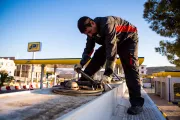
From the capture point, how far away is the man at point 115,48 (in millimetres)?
1875

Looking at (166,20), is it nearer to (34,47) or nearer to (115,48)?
(115,48)

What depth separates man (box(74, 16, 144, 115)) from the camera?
1875 mm

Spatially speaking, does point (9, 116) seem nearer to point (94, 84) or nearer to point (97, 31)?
point (94, 84)

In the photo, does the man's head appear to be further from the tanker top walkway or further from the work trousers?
the tanker top walkway

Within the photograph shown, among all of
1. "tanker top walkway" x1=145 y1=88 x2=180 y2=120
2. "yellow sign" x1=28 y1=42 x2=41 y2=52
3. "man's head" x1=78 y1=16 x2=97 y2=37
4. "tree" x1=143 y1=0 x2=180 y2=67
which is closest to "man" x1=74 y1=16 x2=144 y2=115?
"man's head" x1=78 y1=16 x2=97 y2=37

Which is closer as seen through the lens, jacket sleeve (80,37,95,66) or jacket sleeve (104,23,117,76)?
jacket sleeve (104,23,117,76)

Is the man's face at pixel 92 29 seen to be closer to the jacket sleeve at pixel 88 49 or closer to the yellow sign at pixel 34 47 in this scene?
the jacket sleeve at pixel 88 49

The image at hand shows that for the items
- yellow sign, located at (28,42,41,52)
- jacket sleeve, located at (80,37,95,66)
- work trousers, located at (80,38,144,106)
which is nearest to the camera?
work trousers, located at (80,38,144,106)

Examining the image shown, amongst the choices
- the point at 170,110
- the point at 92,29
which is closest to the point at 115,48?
the point at 92,29

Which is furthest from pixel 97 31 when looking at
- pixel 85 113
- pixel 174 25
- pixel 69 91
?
pixel 174 25

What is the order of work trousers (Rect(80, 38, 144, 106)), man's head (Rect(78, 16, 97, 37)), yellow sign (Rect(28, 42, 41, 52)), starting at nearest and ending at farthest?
1. man's head (Rect(78, 16, 97, 37))
2. work trousers (Rect(80, 38, 144, 106))
3. yellow sign (Rect(28, 42, 41, 52))

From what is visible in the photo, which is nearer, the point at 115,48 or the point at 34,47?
the point at 115,48

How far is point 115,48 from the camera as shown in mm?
1917

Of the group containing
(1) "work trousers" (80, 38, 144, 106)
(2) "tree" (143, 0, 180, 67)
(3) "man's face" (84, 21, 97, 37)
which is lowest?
(1) "work trousers" (80, 38, 144, 106)
